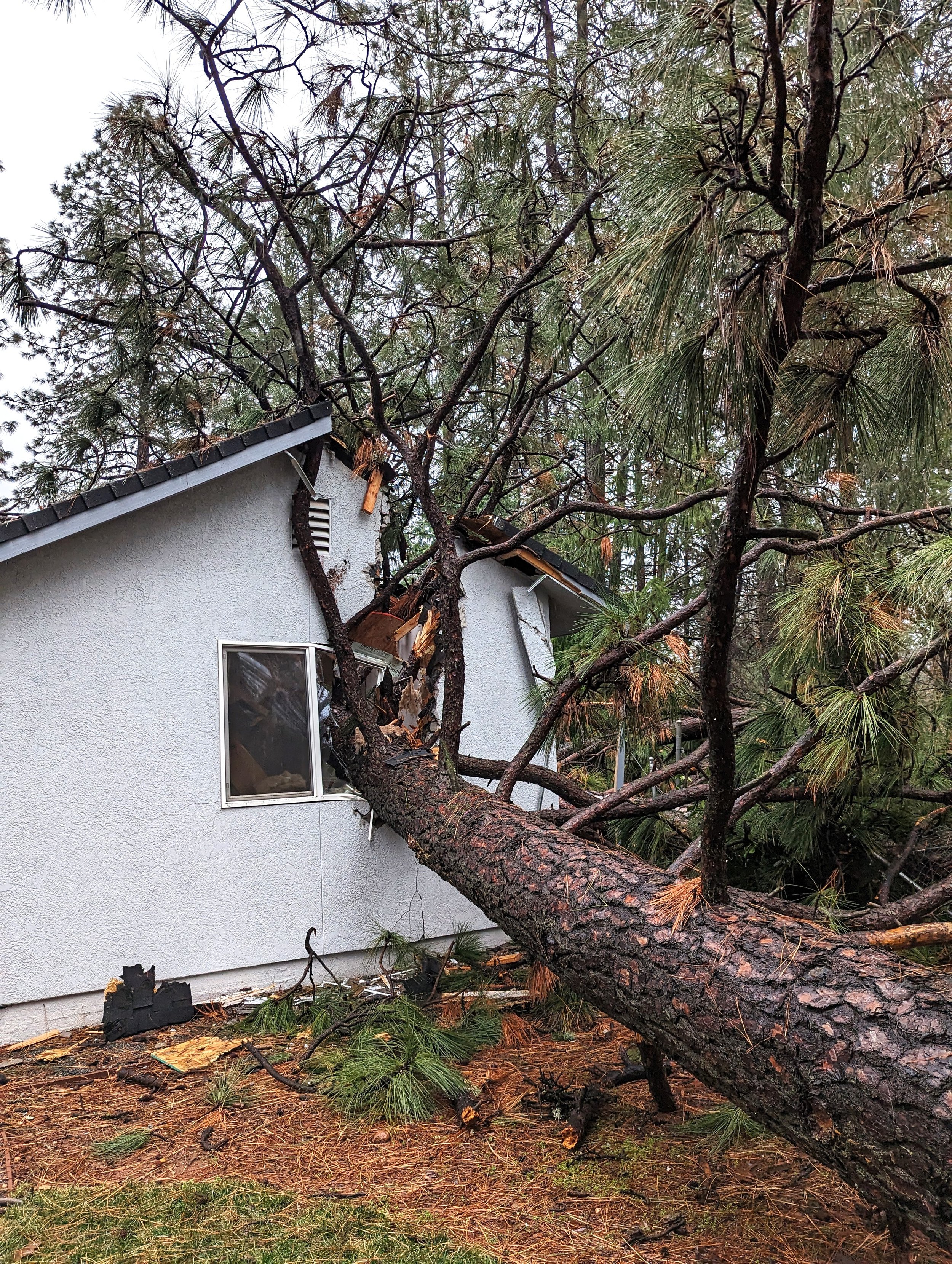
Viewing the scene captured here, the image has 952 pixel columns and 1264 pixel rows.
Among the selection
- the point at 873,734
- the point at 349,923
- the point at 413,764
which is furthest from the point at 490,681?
the point at 873,734

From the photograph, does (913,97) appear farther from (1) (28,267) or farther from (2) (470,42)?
(1) (28,267)

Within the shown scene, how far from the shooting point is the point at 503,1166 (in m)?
3.56

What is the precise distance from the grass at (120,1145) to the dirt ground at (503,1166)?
4 centimetres

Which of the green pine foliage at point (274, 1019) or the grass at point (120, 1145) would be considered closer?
the grass at point (120, 1145)

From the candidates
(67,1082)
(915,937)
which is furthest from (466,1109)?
(915,937)

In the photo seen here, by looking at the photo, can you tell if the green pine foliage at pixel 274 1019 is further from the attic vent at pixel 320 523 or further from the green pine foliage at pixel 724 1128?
the attic vent at pixel 320 523

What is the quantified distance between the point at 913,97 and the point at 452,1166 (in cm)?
421

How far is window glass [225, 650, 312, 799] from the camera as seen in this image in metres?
5.93

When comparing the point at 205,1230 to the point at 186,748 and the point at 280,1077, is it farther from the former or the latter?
the point at 186,748

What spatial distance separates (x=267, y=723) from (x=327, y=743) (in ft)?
1.69

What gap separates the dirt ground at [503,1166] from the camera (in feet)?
9.71

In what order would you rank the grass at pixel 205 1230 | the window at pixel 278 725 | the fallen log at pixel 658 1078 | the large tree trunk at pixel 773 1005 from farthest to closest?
the window at pixel 278 725 < the fallen log at pixel 658 1078 < the grass at pixel 205 1230 < the large tree trunk at pixel 773 1005

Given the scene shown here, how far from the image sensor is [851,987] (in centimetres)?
251

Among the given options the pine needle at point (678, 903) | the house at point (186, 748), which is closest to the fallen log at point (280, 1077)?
the house at point (186, 748)
